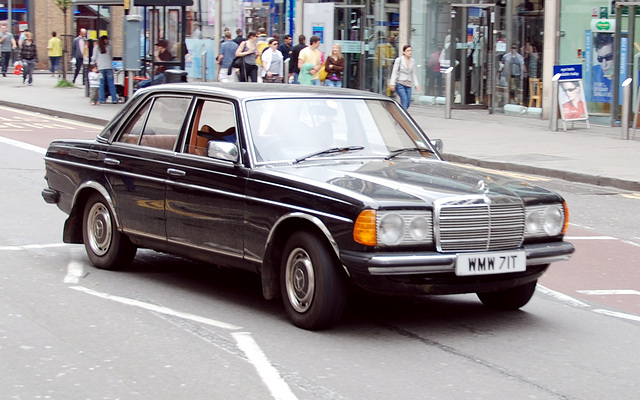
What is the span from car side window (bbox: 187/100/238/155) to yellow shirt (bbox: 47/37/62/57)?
37.1 m

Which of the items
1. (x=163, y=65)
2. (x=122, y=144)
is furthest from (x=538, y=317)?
(x=163, y=65)

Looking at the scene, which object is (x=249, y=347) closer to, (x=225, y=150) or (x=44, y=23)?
(x=225, y=150)

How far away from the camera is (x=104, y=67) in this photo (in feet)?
89.5

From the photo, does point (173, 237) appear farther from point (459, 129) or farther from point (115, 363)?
point (459, 129)

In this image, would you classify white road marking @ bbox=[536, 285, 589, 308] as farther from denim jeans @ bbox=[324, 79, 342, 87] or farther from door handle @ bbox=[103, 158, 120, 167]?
denim jeans @ bbox=[324, 79, 342, 87]

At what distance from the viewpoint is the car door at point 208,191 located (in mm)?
6609

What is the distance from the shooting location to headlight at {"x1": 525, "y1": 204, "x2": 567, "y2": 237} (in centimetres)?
619

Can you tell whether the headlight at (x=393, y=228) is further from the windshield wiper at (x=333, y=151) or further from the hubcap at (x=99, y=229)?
the hubcap at (x=99, y=229)

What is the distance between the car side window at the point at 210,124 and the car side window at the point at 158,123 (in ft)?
0.49

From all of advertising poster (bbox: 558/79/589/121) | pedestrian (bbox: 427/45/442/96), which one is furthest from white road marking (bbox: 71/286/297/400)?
pedestrian (bbox: 427/45/442/96)

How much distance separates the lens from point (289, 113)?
271 inches

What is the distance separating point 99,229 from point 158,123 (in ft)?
3.32

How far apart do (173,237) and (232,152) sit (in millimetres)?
871

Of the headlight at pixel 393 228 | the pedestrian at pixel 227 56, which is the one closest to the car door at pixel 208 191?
the headlight at pixel 393 228
